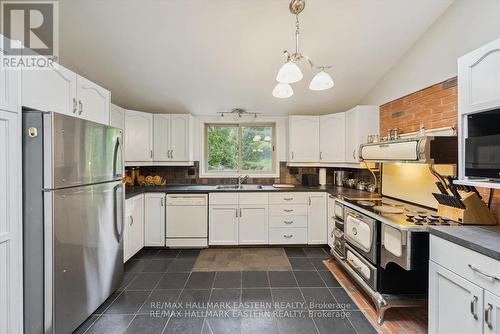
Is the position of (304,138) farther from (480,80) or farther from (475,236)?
(475,236)

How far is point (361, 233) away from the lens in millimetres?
2111

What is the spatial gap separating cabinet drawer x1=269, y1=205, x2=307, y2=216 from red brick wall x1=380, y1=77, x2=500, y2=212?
151cm

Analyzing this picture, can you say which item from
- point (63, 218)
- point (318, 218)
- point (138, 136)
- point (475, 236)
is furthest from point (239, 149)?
point (475, 236)

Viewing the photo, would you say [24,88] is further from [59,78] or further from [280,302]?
[280,302]

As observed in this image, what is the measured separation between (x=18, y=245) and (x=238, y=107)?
297 centimetres

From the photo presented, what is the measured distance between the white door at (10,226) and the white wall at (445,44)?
3.23 meters

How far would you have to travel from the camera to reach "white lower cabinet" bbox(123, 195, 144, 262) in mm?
2680

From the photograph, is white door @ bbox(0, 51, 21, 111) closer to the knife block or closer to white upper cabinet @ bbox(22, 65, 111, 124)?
white upper cabinet @ bbox(22, 65, 111, 124)

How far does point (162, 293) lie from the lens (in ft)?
7.16

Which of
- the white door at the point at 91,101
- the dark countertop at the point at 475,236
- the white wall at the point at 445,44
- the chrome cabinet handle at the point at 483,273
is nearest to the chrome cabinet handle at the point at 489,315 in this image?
the chrome cabinet handle at the point at 483,273

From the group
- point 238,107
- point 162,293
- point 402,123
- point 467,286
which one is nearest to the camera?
point 467,286

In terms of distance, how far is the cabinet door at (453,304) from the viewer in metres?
1.15

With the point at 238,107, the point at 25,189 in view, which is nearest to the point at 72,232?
the point at 25,189

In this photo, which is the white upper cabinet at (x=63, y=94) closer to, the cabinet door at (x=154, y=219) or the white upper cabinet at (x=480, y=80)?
the cabinet door at (x=154, y=219)
